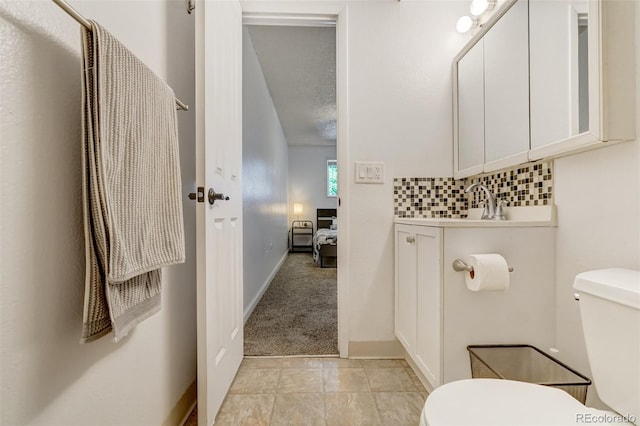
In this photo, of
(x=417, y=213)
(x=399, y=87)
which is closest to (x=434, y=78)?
(x=399, y=87)

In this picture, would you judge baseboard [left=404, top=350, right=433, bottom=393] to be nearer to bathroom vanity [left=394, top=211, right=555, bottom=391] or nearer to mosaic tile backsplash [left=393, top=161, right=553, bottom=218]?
bathroom vanity [left=394, top=211, right=555, bottom=391]

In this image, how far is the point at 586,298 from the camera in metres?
0.74

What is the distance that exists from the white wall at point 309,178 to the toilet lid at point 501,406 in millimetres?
6038

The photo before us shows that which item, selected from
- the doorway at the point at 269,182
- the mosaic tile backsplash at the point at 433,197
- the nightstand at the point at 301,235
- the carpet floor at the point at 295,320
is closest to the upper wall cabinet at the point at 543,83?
the mosaic tile backsplash at the point at 433,197

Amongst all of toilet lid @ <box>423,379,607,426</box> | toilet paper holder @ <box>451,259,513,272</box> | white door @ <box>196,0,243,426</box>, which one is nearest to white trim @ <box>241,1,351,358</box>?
white door @ <box>196,0,243,426</box>

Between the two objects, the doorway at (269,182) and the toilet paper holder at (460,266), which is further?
the doorway at (269,182)

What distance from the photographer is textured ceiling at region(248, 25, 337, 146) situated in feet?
8.39

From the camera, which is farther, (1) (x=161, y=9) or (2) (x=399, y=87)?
(2) (x=399, y=87)

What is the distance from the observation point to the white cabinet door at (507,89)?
1.21m

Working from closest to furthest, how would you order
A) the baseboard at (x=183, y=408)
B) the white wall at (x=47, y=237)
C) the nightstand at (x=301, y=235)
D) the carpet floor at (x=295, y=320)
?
the white wall at (x=47, y=237)
the baseboard at (x=183, y=408)
the carpet floor at (x=295, y=320)
the nightstand at (x=301, y=235)

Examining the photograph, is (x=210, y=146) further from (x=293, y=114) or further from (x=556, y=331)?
(x=293, y=114)

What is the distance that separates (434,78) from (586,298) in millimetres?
1436

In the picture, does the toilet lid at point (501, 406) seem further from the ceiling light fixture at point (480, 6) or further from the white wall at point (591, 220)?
the ceiling light fixture at point (480, 6)

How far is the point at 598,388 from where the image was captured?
0.73 m
